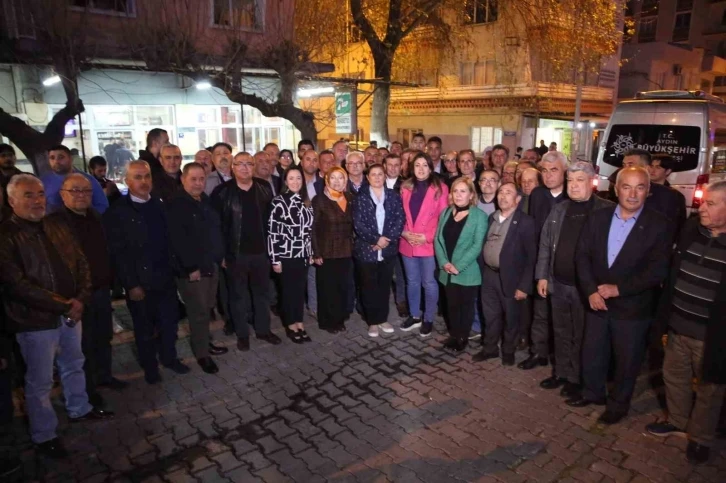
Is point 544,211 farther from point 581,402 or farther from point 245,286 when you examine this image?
point 245,286

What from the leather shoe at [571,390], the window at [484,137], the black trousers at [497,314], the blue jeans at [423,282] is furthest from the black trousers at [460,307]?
the window at [484,137]

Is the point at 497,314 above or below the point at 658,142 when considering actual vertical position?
below

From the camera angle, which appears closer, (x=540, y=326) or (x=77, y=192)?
(x=77, y=192)

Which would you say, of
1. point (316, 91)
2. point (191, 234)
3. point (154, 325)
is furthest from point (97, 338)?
point (316, 91)

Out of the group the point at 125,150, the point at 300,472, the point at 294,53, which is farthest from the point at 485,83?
the point at 300,472

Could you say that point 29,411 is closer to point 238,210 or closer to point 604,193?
point 238,210

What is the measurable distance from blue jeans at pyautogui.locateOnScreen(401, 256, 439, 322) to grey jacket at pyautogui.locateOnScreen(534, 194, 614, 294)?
1.42 metres

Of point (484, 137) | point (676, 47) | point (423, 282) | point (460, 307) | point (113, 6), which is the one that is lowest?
point (460, 307)

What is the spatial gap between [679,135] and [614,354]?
6.27 metres

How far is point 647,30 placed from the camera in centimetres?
3609

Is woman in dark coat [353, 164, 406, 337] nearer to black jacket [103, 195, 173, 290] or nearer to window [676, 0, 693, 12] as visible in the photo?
black jacket [103, 195, 173, 290]

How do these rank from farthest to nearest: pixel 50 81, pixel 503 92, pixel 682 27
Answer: pixel 682 27 → pixel 503 92 → pixel 50 81

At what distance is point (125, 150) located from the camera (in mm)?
10789

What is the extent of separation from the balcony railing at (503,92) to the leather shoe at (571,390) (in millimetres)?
19963
